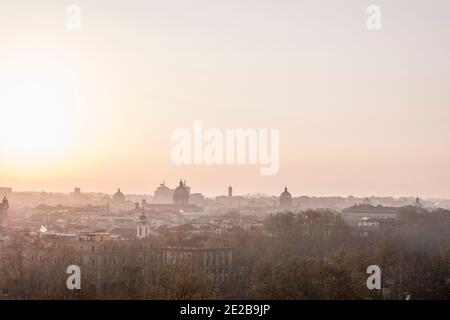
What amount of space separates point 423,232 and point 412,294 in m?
39.2

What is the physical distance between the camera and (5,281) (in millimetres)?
48719

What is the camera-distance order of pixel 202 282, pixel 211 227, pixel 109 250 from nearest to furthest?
pixel 202 282 → pixel 109 250 → pixel 211 227

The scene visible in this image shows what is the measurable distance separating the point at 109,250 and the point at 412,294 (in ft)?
76.9

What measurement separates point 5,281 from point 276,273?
632 inches

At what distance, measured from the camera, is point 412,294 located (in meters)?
47.1
